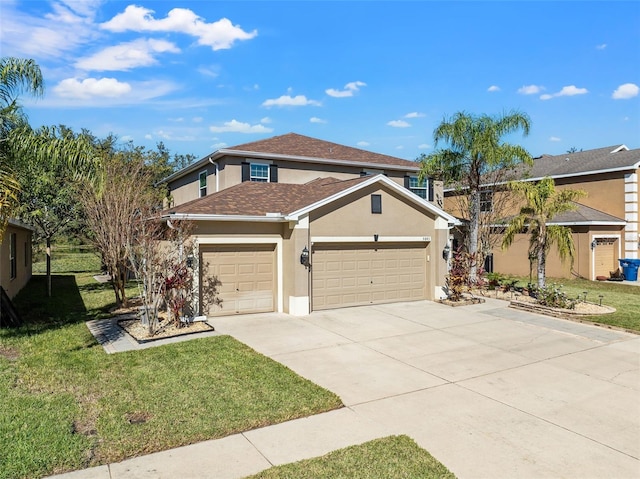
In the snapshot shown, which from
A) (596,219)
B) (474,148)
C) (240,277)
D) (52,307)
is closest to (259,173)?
(240,277)

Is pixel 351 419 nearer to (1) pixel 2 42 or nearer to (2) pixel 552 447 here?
(2) pixel 552 447

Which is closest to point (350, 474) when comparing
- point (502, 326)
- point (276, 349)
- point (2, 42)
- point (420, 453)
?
point (420, 453)

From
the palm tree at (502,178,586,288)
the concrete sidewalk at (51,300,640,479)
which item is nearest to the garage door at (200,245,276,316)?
the concrete sidewalk at (51,300,640,479)

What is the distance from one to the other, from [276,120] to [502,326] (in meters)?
24.1

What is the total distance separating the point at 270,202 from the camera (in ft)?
46.0

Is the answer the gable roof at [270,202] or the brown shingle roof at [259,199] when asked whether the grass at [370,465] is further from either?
the brown shingle roof at [259,199]

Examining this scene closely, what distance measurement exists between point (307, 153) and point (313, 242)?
23.9ft

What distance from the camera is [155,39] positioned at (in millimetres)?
13469

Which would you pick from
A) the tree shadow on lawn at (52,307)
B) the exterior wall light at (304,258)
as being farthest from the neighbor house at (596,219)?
the tree shadow on lawn at (52,307)

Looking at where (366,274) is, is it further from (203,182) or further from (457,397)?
(203,182)

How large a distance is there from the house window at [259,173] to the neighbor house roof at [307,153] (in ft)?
1.39

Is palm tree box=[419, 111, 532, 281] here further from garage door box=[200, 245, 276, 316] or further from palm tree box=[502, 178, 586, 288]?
garage door box=[200, 245, 276, 316]

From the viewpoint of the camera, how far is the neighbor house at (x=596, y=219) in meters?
21.2

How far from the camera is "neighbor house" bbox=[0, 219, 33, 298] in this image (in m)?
13.3
